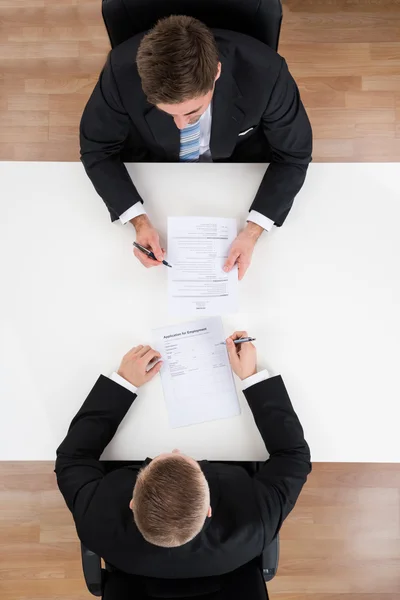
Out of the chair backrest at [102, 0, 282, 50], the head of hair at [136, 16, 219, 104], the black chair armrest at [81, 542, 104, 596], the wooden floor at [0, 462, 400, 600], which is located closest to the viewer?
the head of hair at [136, 16, 219, 104]

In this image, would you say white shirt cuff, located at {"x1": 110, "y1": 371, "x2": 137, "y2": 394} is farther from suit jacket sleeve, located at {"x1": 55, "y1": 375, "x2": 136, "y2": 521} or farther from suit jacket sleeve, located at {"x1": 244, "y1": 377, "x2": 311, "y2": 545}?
suit jacket sleeve, located at {"x1": 244, "y1": 377, "x2": 311, "y2": 545}

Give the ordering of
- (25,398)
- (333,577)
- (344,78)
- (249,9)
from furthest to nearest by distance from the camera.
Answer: (344,78) < (333,577) < (25,398) < (249,9)

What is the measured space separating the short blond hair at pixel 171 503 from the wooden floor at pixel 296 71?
5.57ft

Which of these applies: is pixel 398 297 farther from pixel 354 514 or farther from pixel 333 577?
pixel 333 577

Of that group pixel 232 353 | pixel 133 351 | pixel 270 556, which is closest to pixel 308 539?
pixel 270 556

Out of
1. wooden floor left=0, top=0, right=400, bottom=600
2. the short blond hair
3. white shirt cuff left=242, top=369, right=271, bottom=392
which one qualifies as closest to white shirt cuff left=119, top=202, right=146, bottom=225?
white shirt cuff left=242, top=369, right=271, bottom=392

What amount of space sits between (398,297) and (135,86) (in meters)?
0.96

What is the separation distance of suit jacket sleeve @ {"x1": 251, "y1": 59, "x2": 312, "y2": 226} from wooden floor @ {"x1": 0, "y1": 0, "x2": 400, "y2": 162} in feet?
2.97

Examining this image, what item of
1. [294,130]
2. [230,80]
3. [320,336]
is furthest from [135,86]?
[320,336]

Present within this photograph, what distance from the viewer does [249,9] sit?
1.39 meters

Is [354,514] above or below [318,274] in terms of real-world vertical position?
below

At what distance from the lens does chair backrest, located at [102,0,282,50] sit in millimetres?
1377

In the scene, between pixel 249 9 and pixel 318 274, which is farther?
pixel 318 274

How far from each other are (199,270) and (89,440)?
1.88 ft
